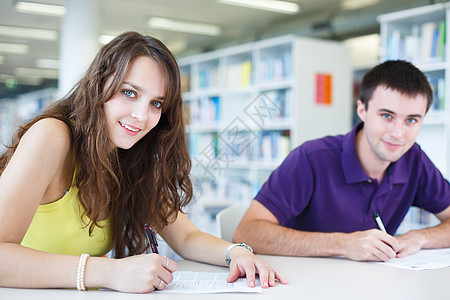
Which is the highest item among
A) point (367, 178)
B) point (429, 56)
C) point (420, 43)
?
point (420, 43)

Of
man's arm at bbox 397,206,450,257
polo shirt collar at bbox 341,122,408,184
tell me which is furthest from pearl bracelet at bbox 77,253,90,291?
polo shirt collar at bbox 341,122,408,184

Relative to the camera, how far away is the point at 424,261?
1.50m

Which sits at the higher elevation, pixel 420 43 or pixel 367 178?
pixel 420 43

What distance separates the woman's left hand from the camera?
1.18m

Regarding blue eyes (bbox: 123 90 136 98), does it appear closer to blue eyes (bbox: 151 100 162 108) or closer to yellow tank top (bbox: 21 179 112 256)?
blue eyes (bbox: 151 100 162 108)

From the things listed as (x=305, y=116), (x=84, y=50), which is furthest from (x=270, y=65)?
(x=84, y=50)

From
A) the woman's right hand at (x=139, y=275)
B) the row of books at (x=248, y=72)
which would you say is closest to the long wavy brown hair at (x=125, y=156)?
the woman's right hand at (x=139, y=275)

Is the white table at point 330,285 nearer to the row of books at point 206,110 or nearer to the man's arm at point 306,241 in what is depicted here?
the man's arm at point 306,241

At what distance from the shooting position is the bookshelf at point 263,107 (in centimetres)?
462

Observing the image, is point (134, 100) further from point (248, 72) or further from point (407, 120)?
point (248, 72)

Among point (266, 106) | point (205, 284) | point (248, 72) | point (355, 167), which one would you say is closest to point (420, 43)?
point (266, 106)

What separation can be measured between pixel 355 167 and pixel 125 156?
0.89 meters

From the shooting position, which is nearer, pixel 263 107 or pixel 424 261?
pixel 424 261

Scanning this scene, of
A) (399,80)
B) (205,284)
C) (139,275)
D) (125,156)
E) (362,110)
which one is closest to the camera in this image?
(139,275)
